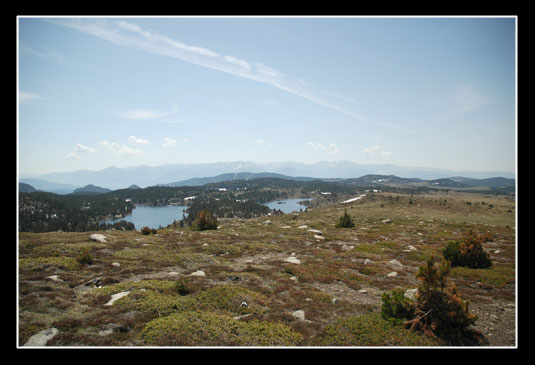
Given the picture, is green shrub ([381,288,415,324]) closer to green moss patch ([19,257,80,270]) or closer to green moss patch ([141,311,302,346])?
green moss patch ([141,311,302,346])

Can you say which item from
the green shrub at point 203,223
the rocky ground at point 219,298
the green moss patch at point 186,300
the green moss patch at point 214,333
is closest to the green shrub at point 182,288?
the rocky ground at point 219,298

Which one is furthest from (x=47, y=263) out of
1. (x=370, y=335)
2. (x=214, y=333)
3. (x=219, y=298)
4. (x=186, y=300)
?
(x=370, y=335)

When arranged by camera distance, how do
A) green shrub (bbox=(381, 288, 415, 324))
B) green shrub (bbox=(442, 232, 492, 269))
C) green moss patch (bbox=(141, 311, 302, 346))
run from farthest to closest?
green shrub (bbox=(442, 232, 492, 269)) → green shrub (bbox=(381, 288, 415, 324)) → green moss patch (bbox=(141, 311, 302, 346))

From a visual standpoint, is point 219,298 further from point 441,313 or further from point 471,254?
point 471,254

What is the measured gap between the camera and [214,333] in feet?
25.0

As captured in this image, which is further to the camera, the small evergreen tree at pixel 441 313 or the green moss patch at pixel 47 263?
the green moss patch at pixel 47 263

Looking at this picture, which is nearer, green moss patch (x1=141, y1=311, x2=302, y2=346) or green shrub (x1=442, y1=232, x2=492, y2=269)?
green moss patch (x1=141, y1=311, x2=302, y2=346)

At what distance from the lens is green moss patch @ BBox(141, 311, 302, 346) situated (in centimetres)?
735

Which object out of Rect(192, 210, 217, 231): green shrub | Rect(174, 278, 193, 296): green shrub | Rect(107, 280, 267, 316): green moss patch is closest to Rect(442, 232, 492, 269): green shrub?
Rect(107, 280, 267, 316): green moss patch

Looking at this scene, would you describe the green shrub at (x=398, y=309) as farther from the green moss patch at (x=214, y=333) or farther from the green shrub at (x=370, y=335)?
the green moss patch at (x=214, y=333)

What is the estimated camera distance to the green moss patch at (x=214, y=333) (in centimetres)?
735
